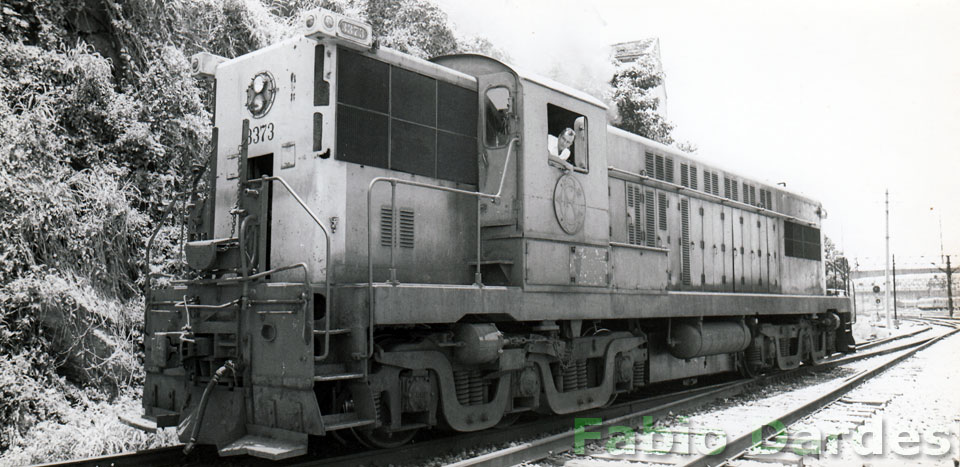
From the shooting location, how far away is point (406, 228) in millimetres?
5836

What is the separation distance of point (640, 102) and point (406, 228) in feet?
53.0

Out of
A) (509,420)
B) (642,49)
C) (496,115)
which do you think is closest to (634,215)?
(496,115)

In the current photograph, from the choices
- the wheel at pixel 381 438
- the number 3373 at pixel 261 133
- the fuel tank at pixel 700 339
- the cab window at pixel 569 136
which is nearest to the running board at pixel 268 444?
the wheel at pixel 381 438

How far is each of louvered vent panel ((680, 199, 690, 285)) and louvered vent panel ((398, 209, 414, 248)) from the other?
5074 mm

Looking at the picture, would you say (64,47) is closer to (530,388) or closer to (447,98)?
(447,98)

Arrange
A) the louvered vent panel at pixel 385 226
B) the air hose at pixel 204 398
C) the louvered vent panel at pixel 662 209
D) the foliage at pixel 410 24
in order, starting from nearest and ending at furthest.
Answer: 1. the air hose at pixel 204 398
2. the louvered vent panel at pixel 385 226
3. the louvered vent panel at pixel 662 209
4. the foliage at pixel 410 24

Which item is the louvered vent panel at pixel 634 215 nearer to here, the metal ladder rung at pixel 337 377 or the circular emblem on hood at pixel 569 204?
the circular emblem on hood at pixel 569 204

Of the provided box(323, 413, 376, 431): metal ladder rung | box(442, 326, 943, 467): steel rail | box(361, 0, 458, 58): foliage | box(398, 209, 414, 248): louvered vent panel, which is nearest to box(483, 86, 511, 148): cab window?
box(398, 209, 414, 248): louvered vent panel

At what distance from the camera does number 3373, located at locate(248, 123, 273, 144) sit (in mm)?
5757

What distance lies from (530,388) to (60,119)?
22.0 feet

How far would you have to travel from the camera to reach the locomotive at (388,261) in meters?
4.82

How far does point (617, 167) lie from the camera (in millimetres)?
8344

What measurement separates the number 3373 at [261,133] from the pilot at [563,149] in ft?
8.72

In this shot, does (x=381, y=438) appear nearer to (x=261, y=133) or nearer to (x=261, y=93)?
(x=261, y=133)
